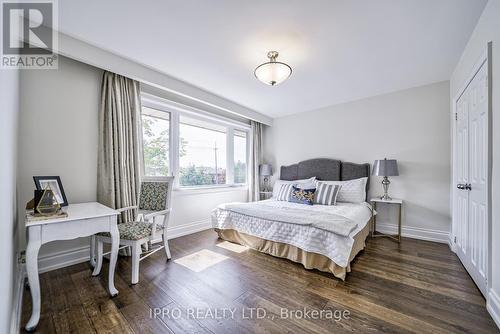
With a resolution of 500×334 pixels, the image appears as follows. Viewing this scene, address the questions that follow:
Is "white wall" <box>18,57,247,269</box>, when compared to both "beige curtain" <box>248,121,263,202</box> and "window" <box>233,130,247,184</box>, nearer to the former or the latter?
"window" <box>233,130,247,184</box>

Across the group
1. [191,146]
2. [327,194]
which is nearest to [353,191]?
[327,194]

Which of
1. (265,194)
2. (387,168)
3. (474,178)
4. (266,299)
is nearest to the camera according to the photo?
(266,299)

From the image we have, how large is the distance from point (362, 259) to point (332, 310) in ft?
3.90

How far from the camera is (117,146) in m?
2.61

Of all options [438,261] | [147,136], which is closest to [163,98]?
[147,136]

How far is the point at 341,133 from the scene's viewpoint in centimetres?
409

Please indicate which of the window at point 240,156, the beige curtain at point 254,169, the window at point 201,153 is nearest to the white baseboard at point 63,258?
the window at point 201,153

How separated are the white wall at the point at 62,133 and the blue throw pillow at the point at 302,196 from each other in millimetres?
2907

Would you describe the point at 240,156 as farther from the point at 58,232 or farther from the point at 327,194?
the point at 58,232

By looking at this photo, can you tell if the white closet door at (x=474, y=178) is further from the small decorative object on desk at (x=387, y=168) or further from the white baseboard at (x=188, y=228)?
the white baseboard at (x=188, y=228)

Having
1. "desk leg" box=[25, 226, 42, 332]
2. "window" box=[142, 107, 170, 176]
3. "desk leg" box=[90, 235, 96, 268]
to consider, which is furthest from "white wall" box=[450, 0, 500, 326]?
"window" box=[142, 107, 170, 176]

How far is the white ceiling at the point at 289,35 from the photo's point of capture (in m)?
1.72

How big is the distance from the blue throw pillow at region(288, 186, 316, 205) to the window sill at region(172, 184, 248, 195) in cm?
141

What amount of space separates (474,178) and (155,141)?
3.96 m
